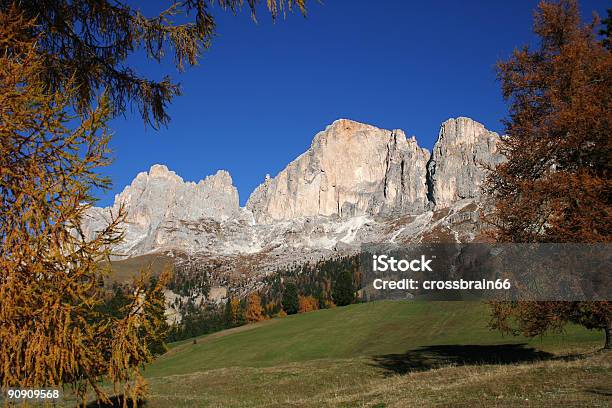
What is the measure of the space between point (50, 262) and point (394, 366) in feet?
97.1

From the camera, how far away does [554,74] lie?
52.8ft

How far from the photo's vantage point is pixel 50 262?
4.23 m

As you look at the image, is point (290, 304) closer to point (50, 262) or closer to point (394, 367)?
point (394, 367)

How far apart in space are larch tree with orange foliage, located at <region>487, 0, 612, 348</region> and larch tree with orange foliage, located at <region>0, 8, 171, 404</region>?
44.0ft

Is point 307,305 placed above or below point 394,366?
below

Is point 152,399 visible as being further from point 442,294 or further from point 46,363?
point 442,294

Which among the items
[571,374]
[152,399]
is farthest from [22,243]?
[152,399]

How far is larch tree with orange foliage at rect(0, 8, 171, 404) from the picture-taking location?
408 centimetres

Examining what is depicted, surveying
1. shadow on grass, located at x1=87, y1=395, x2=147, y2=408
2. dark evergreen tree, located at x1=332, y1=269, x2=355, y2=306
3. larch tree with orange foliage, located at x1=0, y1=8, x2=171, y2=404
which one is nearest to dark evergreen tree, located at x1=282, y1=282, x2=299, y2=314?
dark evergreen tree, located at x1=332, y1=269, x2=355, y2=306

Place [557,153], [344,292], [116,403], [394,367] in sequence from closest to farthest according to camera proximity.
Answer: [557,153]
[116,403]
[394,367]
[344,292]

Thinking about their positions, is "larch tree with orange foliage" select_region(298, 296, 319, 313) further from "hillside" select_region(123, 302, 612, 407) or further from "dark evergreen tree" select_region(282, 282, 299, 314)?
"hillside" select_region(123, 302, 612, 407)

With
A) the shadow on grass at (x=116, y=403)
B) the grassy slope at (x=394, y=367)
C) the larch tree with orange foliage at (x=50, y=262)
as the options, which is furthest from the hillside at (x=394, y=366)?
the larch tree with orange foliage at (x=50, y=262)

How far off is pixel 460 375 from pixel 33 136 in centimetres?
1605

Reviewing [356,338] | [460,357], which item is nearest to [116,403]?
[460,357]
